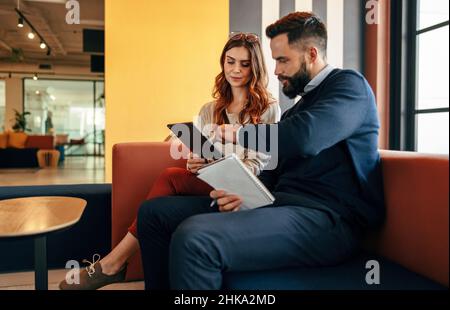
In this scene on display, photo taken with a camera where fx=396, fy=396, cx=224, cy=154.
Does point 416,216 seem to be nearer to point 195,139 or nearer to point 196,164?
point 195,139

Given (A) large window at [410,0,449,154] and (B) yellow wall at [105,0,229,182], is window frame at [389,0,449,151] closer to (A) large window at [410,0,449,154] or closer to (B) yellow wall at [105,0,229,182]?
(A) large window at [410,0,449,154]

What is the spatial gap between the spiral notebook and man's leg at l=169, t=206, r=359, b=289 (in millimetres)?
69

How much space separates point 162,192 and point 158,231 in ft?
1.17

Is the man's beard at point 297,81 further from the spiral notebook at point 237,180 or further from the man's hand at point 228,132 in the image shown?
the spiral notebook at point 237,180

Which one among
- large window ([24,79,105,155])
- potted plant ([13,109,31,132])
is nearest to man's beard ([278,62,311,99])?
potted plant ([13,109,31,132])

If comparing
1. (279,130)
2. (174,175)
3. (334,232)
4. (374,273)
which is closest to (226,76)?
(174,175)

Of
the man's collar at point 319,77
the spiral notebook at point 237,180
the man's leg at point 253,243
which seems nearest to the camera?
the man's leg at point 253,243

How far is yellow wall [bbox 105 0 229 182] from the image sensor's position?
3.42 meters

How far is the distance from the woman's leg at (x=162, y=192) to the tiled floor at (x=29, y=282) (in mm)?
363

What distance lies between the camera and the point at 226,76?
211 centimetres

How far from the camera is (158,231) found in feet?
5.00

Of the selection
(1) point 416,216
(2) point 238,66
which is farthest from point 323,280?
(2) point 238,66

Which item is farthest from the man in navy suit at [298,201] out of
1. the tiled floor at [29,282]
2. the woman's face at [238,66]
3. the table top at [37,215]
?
the tiled floor at [29,282]

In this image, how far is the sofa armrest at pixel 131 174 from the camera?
2.10 m
